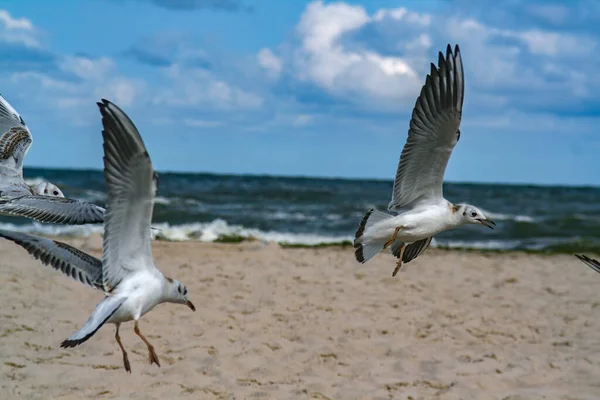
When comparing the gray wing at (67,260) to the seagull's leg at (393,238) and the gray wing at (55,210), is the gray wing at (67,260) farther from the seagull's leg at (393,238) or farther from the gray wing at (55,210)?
the seagull's leg at (393,238)

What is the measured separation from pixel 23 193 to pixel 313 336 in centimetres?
263

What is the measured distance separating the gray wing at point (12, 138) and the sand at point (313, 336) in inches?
50.8

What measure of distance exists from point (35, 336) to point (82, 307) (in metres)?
0.98

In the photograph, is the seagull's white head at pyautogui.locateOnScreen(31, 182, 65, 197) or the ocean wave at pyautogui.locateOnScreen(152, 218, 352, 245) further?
the ocean wave at pyautogui.locateOnScreen(152, 218, 352, 245)

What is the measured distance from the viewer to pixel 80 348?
5.77 metres

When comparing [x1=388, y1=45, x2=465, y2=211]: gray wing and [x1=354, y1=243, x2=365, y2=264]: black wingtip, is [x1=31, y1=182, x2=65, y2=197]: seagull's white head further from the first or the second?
[x1=388, y1=45, x2=465, y2=211]: gray wing

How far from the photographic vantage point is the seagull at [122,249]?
293 cm

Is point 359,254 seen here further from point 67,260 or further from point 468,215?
point 67,260

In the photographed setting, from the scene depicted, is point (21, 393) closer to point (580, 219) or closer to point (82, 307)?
point (82, 307)

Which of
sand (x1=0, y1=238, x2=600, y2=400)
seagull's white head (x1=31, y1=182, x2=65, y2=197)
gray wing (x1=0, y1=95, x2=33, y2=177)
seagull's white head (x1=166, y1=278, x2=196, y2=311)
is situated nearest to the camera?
seagull's white head (x1=166, y1=278, x2=196, y2=311)

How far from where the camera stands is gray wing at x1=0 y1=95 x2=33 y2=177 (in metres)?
6.04

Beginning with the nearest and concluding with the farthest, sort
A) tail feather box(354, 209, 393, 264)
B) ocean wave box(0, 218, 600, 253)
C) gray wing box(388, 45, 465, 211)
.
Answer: gray wing box(388, 45, 465, 211) < tail feather box(354, 209, 393, 264) < ocean wave box(0, 218, 600, 253)

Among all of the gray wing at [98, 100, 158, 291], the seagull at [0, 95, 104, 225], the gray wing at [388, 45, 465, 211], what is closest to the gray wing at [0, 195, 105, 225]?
the seagull at [0, 95, 104, 225]

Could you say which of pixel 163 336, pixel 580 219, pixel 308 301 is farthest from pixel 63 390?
pixel 580 219
